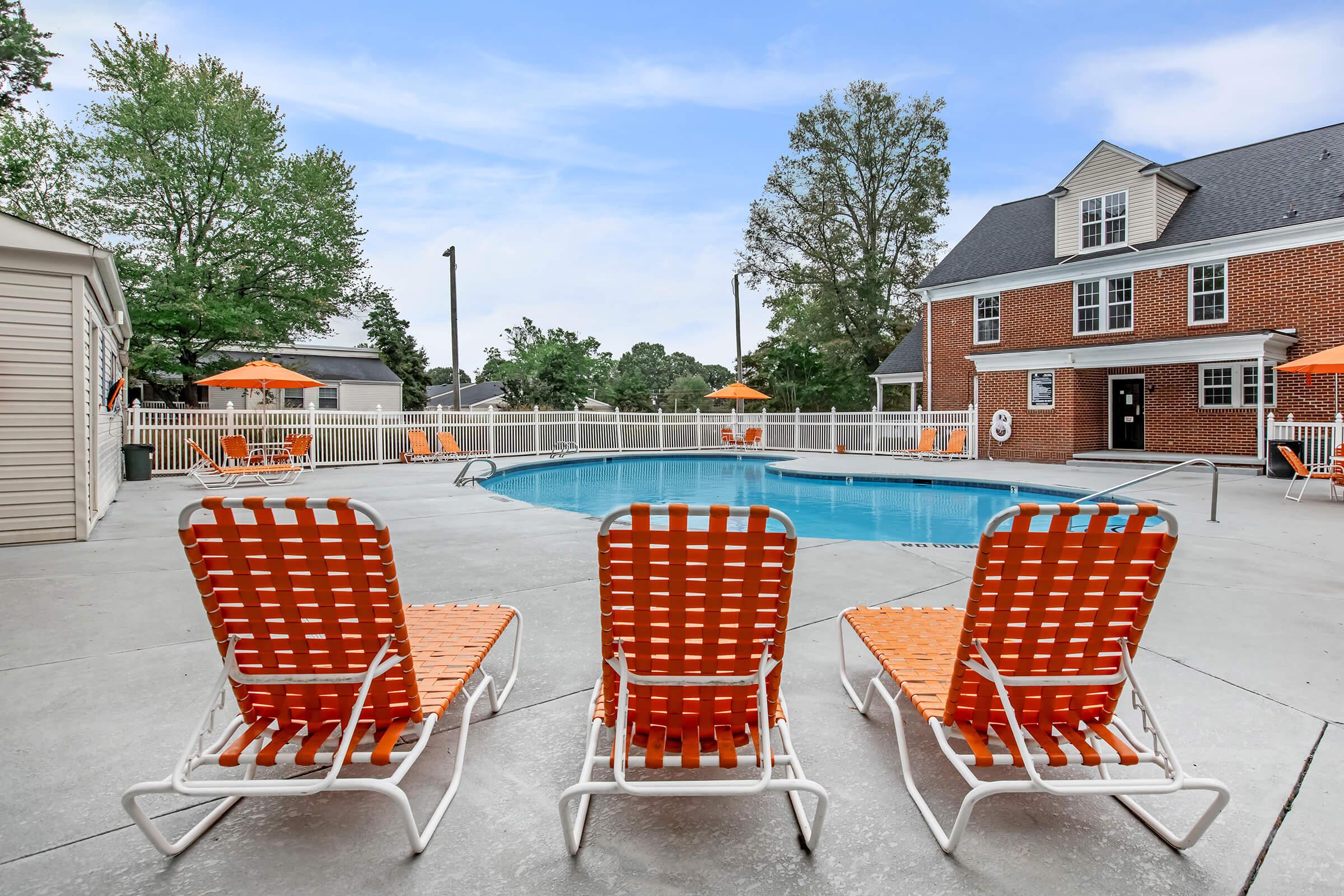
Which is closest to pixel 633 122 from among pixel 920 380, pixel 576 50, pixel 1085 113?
pixel 576 50

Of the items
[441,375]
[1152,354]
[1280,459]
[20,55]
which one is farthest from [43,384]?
[441,375]

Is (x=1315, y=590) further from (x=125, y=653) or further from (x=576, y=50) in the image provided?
(x=576, y=50)

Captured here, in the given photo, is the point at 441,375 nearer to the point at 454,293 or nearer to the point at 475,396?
the point at 475,396

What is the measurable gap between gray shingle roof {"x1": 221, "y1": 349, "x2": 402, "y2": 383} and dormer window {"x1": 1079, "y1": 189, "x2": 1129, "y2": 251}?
2513 centimetres

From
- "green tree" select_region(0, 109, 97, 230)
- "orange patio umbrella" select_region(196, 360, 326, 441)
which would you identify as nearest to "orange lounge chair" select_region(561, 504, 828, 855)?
"orange patio umbrella" select_region(196, 360, 326, 441)

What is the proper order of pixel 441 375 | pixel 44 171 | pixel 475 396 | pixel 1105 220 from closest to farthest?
pixel 1105 220
pixel 44 171
pixel 475 396
pixel 441 375

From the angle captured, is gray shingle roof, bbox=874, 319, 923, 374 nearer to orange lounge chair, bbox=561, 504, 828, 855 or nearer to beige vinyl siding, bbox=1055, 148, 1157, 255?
beige vinyl siding, bbox=1055, 148, 1157, 255

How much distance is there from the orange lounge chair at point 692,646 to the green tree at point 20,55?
62.1ft

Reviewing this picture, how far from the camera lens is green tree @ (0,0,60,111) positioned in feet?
43.2

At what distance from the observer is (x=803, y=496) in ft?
39.0

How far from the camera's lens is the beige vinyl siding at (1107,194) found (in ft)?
49.4

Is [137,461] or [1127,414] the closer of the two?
[137,461]

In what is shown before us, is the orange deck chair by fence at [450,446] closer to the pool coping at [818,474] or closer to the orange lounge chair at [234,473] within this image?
the pool coping at [818,474]

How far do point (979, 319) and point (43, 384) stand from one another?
18.7 meters
